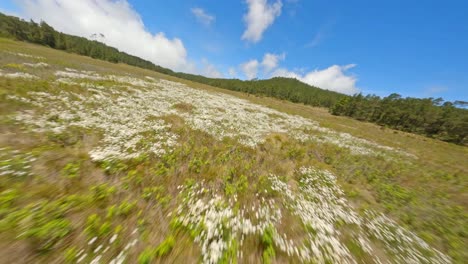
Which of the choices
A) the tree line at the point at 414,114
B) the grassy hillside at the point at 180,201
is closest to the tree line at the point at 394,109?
the tree line at the point at 414,114

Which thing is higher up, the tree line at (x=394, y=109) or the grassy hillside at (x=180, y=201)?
the tree line at (x=394, y=109)

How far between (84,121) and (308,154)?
15197 mm

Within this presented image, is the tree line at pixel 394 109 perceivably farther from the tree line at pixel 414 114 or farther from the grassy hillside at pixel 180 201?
the grassy hillside at pixel 180 201

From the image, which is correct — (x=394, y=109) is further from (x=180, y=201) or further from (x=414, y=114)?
(x=180, y=201)

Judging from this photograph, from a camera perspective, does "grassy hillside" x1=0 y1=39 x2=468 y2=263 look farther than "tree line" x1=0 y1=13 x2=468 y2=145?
No

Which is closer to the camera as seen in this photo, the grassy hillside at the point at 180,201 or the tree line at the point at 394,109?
the grassy hillside at the point at 180,201

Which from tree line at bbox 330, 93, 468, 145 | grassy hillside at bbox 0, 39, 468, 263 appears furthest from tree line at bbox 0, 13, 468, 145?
grassy hillside at bbox 0, 39, 468, 263

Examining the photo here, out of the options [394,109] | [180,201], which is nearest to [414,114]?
[394,109]

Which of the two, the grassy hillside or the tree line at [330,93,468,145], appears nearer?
the grassy hillside

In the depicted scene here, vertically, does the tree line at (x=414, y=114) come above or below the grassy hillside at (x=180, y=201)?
above

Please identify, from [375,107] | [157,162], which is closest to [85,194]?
[157,162]

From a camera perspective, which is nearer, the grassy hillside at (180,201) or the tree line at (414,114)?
the grassy hillside at (180,201)

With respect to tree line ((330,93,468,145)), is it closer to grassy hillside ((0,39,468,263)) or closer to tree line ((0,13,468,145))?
tree line ((0,13,468,145))

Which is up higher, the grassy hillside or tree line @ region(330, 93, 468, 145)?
tree line @ region(330, 93, 468, 145)
